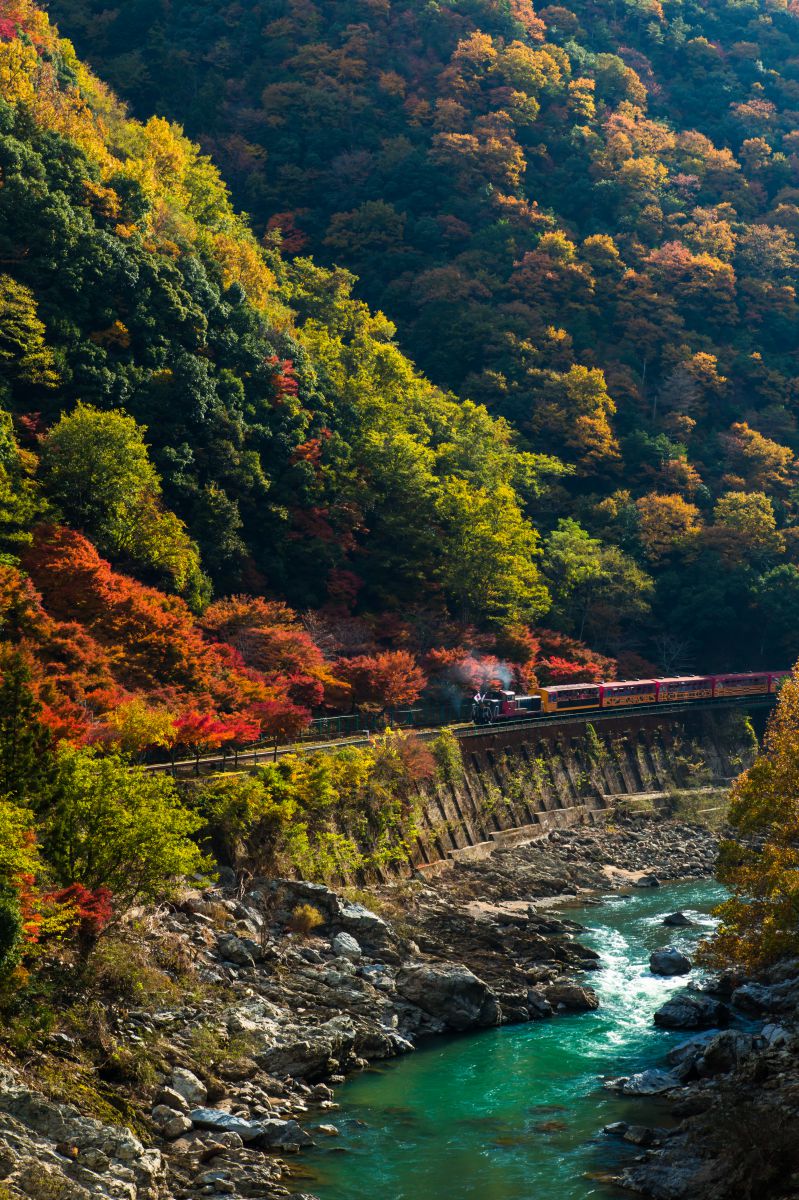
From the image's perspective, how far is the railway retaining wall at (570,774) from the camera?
54156mm

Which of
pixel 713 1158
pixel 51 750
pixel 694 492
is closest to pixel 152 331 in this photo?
pixel 51 750

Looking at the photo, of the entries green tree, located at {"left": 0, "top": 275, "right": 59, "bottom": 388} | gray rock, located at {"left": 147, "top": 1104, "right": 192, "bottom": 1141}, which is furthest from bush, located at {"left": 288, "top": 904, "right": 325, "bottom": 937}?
green tree, located at {"left": 0, "top": 275, "right": 59, "bottom": 388}

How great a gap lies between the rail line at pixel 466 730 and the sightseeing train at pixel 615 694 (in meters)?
0.32

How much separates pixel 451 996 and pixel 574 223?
7684cm

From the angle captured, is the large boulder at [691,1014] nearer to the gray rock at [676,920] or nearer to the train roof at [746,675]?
the gray rock at [676,920]

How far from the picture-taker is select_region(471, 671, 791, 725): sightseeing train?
61500 millimetres

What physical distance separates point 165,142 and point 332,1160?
62.8 meters

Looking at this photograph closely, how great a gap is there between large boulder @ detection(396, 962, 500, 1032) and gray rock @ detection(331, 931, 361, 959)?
5.84 feet

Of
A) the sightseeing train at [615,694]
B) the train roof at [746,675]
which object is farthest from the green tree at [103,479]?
the train roof at [746,675]

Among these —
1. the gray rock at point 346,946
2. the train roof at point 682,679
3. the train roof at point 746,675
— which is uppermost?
the train roof at point 682,679

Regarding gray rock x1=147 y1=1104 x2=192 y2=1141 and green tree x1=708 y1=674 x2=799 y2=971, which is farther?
green tree x1=708 y1=674 x2=799 y2=971

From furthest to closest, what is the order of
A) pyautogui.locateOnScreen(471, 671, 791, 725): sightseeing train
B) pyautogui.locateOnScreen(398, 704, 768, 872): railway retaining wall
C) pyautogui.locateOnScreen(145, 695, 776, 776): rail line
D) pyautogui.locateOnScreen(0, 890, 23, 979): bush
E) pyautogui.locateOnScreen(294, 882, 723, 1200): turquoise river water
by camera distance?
pyautogui.locateOnScreen(471, 671, 791, 725): sightseeing train
pyautogui.locateOnScreen(398, 704, 768, 872): railway retaining wall
pyautogui.locateOnScreen(145, 695, 776, 776): rail line
pyautogui.locateOnScreen(294, 882, 723, 1200): turquoise river water
pyautogui.locateOnScreen(0, 890, 23, 979): bush

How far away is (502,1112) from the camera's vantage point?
29.5 meters

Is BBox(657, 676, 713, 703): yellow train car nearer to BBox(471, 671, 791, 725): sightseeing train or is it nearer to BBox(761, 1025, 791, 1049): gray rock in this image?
BBox(471, 671, 791, 725): sightseeing train
